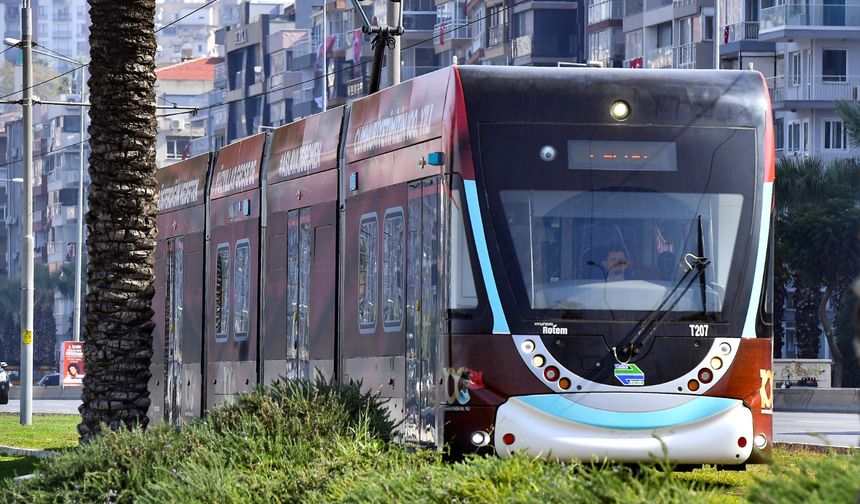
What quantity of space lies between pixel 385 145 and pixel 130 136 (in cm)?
324

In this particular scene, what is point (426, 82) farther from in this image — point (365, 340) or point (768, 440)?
point (768, 440)

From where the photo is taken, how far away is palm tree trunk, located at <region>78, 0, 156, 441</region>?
59.1ft

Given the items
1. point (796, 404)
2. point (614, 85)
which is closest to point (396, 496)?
point (614, 85)

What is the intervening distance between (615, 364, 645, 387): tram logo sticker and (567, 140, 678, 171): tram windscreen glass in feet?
4.73

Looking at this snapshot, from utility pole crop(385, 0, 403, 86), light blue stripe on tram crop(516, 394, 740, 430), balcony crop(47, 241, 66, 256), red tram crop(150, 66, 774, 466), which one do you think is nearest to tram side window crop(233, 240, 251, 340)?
red tram crop(150, 66, 774, 466)

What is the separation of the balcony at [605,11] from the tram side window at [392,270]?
242 ft

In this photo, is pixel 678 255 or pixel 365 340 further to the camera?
pixel 365 340

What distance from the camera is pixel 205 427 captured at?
13.8 m

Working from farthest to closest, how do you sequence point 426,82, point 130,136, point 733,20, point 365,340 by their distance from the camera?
point 733,20 → point 130,136 → point 365,340 → point 426,82

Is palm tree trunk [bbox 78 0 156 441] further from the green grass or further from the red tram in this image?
the green grass

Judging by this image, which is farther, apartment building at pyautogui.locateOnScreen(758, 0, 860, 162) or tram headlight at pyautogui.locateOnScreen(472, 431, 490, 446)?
apartment building at pyautogui.locateOnScreen(758, 0, 860, 162)

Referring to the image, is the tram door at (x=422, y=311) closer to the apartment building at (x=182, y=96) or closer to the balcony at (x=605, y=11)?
the balcony at (x=605, y=11)

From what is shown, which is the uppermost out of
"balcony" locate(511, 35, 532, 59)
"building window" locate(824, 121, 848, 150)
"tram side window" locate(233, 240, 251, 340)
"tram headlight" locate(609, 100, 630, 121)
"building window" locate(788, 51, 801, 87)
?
"balcony" locate(511, 35, 532, 59)

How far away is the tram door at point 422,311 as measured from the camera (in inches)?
568
